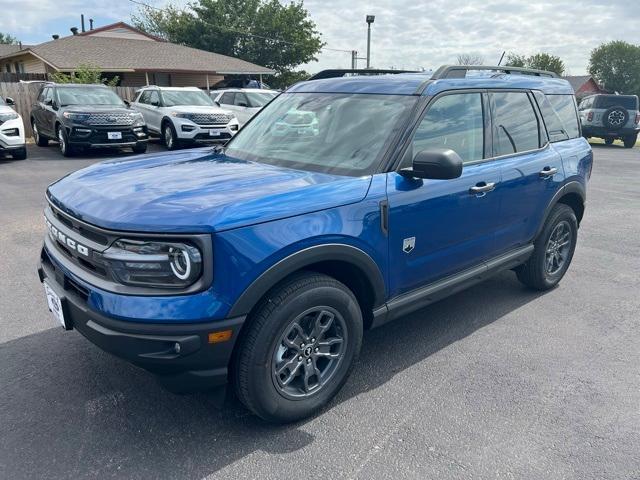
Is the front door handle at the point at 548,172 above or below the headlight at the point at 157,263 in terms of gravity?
above

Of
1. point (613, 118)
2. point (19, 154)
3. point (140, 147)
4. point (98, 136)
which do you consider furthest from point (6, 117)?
point (613, 118)

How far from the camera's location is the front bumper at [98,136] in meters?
12.3

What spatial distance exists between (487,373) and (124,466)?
7.26 ft

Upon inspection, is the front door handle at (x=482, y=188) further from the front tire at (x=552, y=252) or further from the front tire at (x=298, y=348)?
the front tire at (x=298, y=348)

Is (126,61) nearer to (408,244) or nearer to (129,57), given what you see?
(129,57)

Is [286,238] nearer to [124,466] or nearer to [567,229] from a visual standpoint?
[124,466]

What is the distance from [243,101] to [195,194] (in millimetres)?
15122

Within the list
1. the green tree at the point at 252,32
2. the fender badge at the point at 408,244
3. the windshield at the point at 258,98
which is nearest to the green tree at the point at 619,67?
the green tree at the point at 252,32

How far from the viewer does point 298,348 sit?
9.27ft

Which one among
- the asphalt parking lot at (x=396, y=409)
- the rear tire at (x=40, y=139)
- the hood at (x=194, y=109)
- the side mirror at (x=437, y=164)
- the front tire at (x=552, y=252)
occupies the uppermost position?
the hood at (x=194, y=109)

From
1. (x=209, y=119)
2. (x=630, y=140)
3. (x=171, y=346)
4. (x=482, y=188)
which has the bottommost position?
(x=630, y=140)

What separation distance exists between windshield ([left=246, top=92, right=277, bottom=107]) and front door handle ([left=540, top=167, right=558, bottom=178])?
1348cm

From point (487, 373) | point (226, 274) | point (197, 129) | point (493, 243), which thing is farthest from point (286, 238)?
point (197, 129)

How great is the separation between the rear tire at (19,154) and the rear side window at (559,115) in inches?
449
